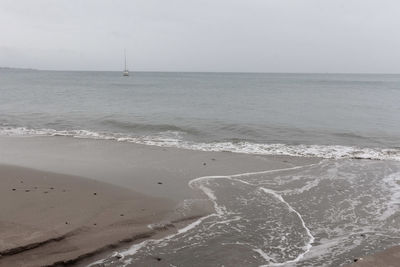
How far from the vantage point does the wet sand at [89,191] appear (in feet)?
17.8

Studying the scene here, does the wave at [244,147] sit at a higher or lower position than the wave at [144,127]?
lower

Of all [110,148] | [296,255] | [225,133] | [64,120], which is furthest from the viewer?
[64,120]

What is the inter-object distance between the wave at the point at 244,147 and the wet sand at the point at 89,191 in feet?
3.49

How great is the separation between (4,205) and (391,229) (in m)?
7.74

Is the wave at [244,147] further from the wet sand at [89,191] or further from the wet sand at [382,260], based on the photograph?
the wet sand at [382,260]

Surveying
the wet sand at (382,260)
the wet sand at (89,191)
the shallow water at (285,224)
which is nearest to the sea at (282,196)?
the shallow water at (285,224)

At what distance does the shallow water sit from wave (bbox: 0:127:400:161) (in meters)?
3.00

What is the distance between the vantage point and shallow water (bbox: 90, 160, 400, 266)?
5.35 m

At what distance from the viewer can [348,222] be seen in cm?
685

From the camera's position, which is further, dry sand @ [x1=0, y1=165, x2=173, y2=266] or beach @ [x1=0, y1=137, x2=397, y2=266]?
beach @ [x1=0, y1=137, x2=397, y2=266]

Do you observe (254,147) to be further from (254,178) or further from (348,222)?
(348,222)

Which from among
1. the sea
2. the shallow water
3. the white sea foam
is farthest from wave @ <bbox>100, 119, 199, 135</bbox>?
the white sea foam

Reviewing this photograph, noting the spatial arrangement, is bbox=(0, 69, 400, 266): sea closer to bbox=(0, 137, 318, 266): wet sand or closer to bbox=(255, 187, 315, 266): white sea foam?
bbox=(255, 187, 315, 266): white sea foam

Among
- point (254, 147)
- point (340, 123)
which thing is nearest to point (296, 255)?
point (254, 147)
